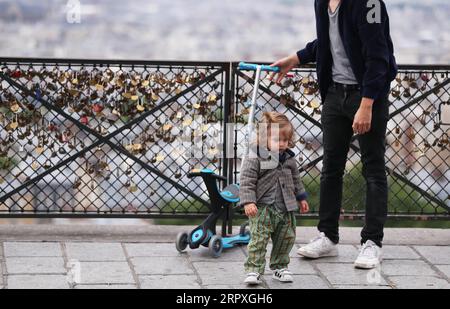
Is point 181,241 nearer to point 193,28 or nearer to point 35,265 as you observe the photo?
point 35,265

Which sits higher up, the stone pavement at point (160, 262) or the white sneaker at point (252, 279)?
the white sneaker at point (252, 279)

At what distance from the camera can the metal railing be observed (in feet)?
21.1

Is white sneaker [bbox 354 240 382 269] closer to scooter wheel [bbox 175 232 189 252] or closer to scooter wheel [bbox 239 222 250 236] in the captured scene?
scooter wheel [bbox 239 222 250 236]

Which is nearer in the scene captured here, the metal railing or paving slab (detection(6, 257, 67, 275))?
paving slab (detection(6, 257, 67, 275))

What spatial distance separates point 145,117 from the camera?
6.47 m

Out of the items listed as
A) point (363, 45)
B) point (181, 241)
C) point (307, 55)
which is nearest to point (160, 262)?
point (181, 241)

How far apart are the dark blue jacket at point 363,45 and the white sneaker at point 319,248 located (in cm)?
103

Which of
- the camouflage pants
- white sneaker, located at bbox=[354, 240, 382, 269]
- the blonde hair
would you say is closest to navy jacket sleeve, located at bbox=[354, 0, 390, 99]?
the blonde hair

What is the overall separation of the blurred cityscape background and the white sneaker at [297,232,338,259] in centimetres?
202

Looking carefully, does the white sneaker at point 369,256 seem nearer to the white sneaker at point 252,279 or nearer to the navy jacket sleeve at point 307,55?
the white sneaker at point 252,279

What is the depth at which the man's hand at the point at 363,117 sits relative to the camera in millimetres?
5296

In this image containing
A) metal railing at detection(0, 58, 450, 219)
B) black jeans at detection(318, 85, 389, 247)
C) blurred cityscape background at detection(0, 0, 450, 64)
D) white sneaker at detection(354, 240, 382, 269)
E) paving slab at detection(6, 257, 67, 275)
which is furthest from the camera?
blurred cityscape background at detection(0, 0, 450, 64)

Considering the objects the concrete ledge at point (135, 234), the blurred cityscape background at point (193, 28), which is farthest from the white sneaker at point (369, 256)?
the blurred cityscape background at point (193, 28)
